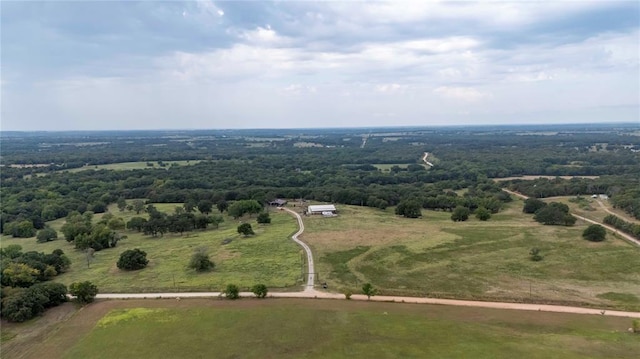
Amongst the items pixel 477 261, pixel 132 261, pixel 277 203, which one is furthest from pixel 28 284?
pixel 477 261

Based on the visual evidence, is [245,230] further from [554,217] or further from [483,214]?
[554,217]

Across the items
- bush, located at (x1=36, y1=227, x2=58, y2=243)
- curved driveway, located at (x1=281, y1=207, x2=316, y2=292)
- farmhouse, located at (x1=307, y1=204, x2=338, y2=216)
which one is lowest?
bush, located at (x1=36, y1=227, x2=58, y2=243)

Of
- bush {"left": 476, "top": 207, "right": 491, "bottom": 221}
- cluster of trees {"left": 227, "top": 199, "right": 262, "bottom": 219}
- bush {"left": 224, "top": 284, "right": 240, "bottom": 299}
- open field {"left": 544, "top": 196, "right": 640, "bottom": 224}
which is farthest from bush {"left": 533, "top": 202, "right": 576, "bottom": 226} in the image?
bush {"left": 224, "top": 284, "right": 240, "bottom": 299}

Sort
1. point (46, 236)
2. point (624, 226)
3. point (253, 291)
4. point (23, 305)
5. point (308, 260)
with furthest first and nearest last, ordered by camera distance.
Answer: point (46, 236)
point (624, 226)
point (308, 260)
point (253, 291)
point (23, 305)

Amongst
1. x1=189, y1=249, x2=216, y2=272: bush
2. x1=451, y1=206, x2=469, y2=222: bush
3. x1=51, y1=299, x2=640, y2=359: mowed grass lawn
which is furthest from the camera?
x1=451, y1=206, x2=469, y2=222: bush

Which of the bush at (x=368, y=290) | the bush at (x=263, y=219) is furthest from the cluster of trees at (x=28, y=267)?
the bush at (x=368, y=290)

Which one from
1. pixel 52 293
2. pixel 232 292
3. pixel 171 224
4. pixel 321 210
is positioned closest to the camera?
pixel 232 292

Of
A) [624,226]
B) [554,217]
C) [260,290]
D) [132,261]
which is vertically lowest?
[132,261]

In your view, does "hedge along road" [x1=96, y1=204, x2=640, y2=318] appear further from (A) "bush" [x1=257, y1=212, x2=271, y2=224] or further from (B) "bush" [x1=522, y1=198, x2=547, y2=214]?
(B) "bush" [x1=522, y1=198, x2=547, y2=214]
